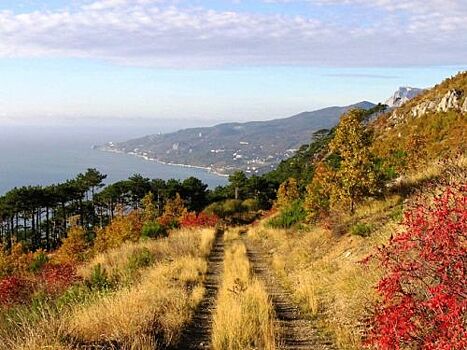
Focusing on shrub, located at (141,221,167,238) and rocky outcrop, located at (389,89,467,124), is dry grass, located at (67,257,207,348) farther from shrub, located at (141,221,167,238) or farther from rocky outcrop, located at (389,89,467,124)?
rocky outcrop, located at (389,89,467,124)

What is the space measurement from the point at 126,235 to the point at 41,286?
14.8 metres

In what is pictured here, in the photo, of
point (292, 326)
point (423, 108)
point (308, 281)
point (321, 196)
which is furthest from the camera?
point (423, 108)

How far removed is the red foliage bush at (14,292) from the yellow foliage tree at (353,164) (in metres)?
9.68

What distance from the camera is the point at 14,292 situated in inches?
428

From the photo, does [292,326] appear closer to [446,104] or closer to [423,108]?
[446,104]

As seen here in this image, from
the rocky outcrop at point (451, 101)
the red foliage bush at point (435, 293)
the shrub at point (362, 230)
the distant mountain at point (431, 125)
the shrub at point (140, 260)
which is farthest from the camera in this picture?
the rocky outcrop at point (451, 101)

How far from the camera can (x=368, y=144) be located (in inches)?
645

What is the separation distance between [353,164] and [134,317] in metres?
10.7

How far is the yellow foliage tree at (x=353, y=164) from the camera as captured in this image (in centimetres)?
1542

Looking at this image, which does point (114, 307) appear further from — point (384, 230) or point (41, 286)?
point (384, 230)

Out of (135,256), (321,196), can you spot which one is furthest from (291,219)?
(135,256)

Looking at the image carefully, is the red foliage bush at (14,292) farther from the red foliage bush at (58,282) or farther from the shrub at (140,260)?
the shrub at (140,260)

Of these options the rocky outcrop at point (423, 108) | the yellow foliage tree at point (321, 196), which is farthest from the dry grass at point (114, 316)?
the rocky outcrop at point (423, 108)

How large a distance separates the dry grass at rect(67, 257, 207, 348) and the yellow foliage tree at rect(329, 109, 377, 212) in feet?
24.5
